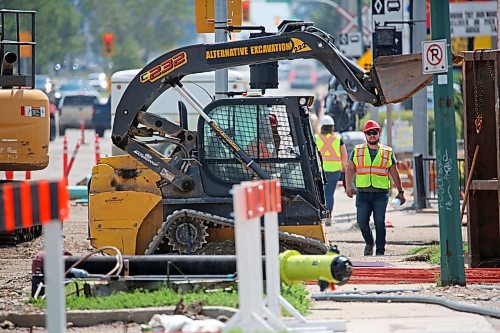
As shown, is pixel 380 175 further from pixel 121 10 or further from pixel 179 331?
pixel 121 10

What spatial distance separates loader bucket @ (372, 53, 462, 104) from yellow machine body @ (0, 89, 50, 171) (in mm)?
5716

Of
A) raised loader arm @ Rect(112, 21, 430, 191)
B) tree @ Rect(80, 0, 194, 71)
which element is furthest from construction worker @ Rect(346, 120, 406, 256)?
tree @ Rect(80, 0, 194, 71)

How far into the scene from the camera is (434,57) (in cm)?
1306

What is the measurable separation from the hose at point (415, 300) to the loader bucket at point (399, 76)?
3.21 meters

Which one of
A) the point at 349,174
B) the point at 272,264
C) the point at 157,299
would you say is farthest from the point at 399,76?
the point at 272,264

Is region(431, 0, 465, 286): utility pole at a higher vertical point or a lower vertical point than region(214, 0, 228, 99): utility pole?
lower

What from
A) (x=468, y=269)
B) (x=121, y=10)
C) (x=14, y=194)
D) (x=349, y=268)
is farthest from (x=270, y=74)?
(x=121, y=10)

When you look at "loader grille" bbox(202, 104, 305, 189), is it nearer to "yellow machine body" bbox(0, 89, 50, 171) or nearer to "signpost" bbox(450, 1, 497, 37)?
"yellow machine body" bbox(0, 89, 50, 171)

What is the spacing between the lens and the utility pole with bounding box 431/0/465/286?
13039mm

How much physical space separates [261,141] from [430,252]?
288 cm

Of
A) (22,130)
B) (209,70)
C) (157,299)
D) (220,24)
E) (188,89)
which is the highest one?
(220,24)

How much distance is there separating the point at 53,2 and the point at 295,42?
7113 cm

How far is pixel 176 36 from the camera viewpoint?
450 feet

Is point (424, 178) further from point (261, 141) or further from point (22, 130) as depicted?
point (261, 141)
